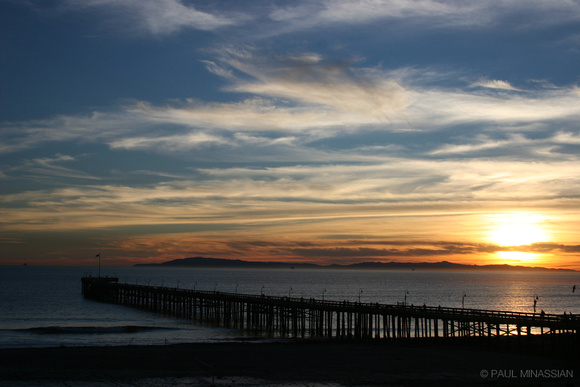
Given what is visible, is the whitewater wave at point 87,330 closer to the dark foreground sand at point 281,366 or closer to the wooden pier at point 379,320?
the wooden pier at point 379,320

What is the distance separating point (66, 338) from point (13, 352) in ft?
41.8

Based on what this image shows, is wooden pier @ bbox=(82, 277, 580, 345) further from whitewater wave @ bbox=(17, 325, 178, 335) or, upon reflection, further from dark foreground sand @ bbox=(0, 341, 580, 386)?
whitewater wave @ bbox=(17, 325, 178, 335)

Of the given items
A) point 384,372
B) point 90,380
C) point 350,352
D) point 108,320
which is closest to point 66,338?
point 108,320

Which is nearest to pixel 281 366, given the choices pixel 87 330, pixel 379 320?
pixel 379 320

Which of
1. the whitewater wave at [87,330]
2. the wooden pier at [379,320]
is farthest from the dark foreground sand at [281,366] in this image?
the whitewater wave at [87,330]

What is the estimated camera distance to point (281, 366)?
3528 centimetres

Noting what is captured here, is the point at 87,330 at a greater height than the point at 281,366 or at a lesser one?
lesser

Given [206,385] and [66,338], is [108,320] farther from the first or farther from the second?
[206,385]

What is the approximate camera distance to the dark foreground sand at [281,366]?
30.3 m

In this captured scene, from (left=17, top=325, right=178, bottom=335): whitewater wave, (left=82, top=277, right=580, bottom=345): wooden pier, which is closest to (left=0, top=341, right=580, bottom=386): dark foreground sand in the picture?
(left=82, top=277, right=580, bottom=345): wooden pier

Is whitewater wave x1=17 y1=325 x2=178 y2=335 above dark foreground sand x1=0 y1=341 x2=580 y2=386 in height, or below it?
below

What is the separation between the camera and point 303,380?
3080 cm

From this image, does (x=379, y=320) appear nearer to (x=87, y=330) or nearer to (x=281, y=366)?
(x=281, y=366)

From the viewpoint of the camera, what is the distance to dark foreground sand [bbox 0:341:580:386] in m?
30.3
